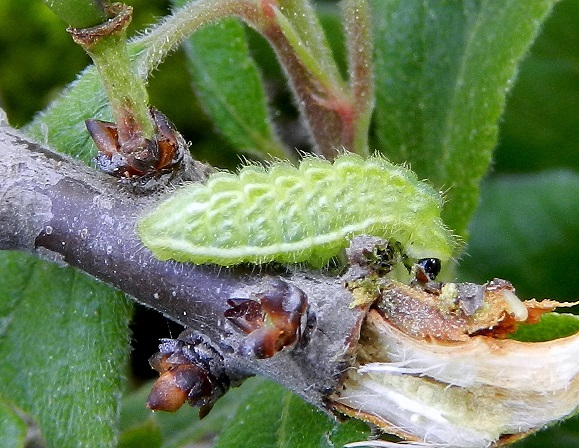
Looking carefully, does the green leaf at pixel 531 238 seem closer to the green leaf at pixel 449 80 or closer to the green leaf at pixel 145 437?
the green leaf at pixel 449 80

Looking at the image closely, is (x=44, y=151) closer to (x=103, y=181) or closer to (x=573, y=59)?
(x=103, y=181)

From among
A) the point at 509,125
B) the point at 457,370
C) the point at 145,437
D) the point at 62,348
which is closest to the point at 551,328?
the point at 457,370

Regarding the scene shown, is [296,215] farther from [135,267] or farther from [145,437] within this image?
[145,437]

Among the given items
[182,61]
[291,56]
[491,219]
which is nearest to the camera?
[291,56]

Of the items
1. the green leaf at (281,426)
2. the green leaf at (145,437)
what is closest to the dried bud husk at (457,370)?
the green leaf at (281,426)

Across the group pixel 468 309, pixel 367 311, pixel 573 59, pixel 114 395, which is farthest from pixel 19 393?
pixel 573 59

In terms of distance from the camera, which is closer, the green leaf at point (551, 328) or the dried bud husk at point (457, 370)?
the dried bud husk at point (457, 370)
